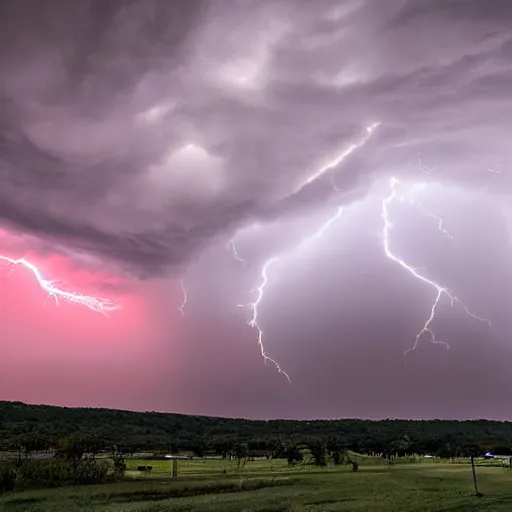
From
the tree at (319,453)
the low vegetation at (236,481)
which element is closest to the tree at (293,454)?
the low vegetation at (236,481)

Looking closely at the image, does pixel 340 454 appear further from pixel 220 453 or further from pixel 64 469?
pixel 64 469

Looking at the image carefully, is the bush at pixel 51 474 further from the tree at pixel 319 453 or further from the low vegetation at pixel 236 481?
the tree at pixel 319 453

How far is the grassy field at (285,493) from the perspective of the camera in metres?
39.1

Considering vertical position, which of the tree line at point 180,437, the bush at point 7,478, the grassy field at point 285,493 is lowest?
the grassy field at point 285,493

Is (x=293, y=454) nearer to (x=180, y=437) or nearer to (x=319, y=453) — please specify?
(x=319, y=453)

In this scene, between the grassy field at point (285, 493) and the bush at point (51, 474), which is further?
the bush at point (51, 474)

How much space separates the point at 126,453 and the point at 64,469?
3334 cm

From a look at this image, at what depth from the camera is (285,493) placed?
153ft

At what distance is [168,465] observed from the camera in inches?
2963

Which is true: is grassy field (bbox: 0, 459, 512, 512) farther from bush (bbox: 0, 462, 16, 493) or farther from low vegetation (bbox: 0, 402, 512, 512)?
bush (bbox: 0, 462, 16, 493)

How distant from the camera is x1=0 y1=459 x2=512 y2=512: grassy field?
39.1m

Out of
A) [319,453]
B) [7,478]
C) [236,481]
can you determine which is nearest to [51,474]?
[7,478]

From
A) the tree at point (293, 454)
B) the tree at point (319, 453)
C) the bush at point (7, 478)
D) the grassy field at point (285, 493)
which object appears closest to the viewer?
the grassy field at point (285, 493)

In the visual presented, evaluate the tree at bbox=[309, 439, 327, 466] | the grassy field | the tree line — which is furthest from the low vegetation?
the tree line
